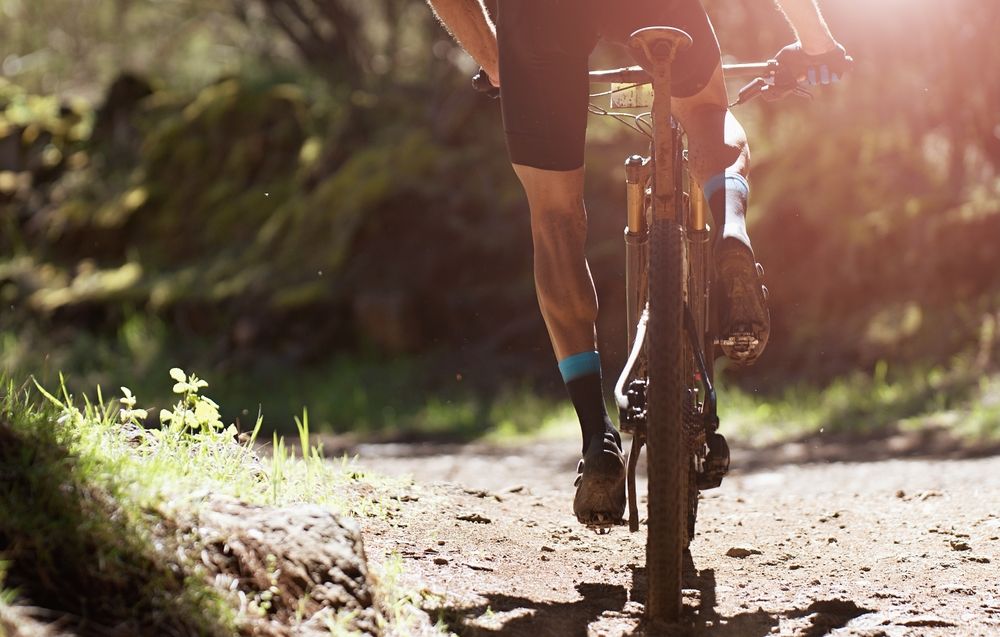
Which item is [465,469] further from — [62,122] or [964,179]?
[62,122]

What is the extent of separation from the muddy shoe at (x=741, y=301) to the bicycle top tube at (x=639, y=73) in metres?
0.51

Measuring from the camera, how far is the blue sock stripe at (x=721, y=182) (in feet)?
10.9

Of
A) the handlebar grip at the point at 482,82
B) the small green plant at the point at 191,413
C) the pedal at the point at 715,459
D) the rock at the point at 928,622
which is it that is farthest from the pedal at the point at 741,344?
the small green plant at the point at 191,413

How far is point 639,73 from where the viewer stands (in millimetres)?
3363

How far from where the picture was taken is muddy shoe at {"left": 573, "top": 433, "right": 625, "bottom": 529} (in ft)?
10.3

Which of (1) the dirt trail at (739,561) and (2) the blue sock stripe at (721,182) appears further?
(2) the blue sock stripe at (721,182)

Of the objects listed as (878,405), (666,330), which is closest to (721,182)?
(666,330)

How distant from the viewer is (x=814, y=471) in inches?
253

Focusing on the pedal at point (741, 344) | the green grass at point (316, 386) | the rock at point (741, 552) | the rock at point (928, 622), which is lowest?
the green grass at point (316, 386)

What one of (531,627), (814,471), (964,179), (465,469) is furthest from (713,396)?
(964,179)

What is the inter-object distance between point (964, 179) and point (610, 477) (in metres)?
6.80

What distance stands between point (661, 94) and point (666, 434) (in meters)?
0.86

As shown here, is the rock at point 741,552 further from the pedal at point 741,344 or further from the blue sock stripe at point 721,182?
the blue sock stripe at point 721,182

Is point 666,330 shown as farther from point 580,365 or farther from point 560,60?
point 560,60
